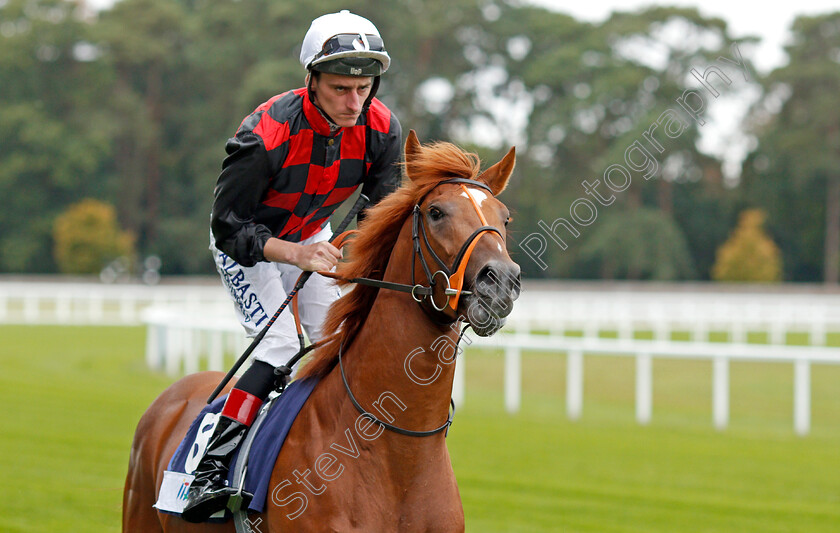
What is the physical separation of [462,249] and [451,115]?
38.4 meters

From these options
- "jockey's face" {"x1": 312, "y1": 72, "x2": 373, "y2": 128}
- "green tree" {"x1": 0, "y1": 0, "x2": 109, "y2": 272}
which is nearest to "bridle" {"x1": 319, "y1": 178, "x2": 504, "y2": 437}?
"jockey's face" {"x1": 312, "y1": 72, "x2": 373, "y2": 128}

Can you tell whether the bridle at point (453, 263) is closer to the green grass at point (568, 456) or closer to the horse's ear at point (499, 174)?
the horse's ear at point (499, 174)

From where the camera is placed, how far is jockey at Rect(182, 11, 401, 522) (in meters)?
3.01

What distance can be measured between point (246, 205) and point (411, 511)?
1.13 meters

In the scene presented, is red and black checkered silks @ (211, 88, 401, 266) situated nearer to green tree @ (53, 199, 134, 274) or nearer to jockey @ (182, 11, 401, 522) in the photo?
jockey @ (182, 11, 401, 522)

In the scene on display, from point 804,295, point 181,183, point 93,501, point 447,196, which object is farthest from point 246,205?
point 181,183

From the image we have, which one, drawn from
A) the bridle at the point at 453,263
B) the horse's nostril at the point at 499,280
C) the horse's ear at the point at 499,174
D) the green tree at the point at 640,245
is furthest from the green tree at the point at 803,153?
the horse's nostril at the point at 499,280

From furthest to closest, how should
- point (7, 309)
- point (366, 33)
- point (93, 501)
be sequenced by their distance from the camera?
point (7, 309), point (93, 501), point (366, 33)

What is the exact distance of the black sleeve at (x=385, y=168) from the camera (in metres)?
3.40

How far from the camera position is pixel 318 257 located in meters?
2.99

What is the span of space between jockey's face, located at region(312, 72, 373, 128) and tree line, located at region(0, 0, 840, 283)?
35.4m

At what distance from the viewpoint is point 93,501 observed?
19.6 feet

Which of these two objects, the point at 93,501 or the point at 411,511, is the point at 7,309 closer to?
the point at 93,501

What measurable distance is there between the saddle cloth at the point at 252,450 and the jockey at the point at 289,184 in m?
0.10
